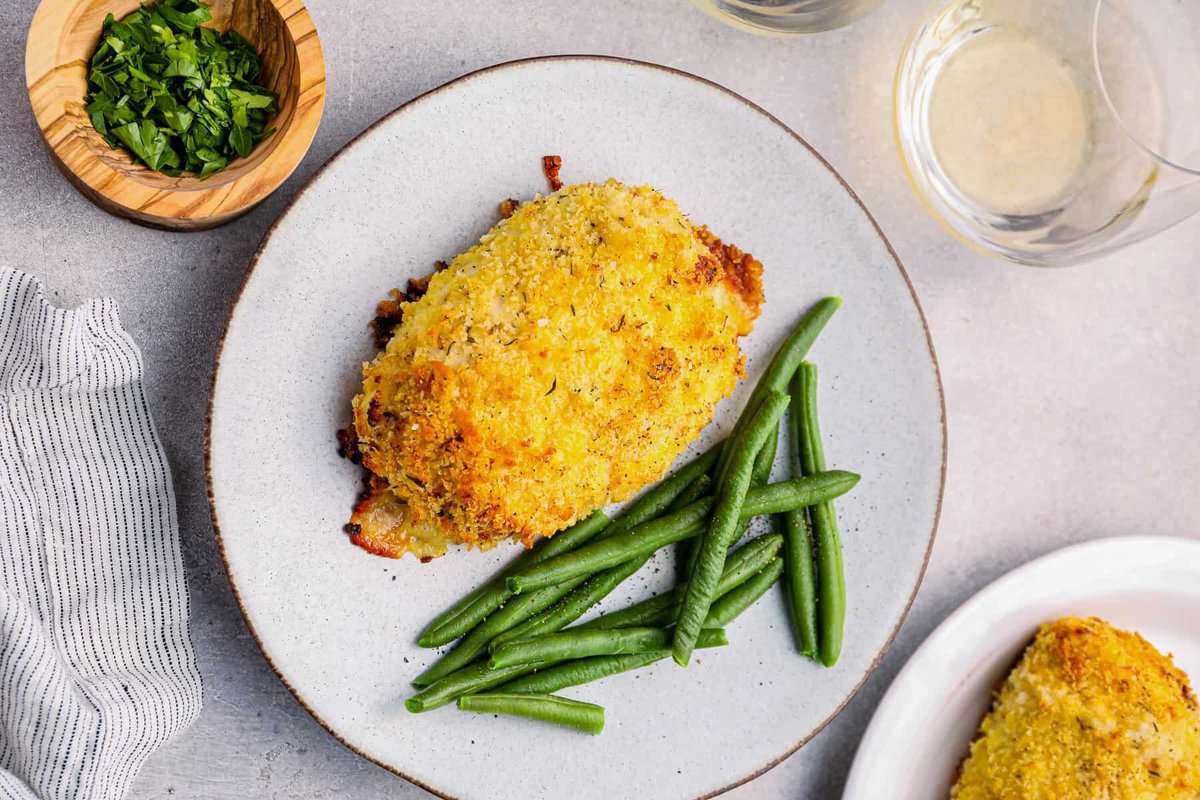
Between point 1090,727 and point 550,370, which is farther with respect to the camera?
point 1090,727

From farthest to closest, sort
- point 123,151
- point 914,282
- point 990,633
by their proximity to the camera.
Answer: point 914,282 → point 990,633 → point 123,151

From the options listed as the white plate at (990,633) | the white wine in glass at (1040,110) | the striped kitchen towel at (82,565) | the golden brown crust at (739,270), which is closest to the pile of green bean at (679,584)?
the golden brown crust at (739,270)

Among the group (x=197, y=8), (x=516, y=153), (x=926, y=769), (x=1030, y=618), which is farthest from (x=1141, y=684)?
(x=197, y=8)

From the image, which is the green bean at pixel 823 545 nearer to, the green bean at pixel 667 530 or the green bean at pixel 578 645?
the green bean at pixel 667 530

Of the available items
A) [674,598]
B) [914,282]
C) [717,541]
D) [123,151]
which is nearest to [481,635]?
[674,598]

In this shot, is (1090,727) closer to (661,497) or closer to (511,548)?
(661,497)

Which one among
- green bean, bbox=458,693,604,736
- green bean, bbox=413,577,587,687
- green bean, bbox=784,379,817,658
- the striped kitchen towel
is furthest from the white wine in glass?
the striped kitchen towel

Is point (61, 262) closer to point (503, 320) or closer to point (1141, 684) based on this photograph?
point (503, 320)
